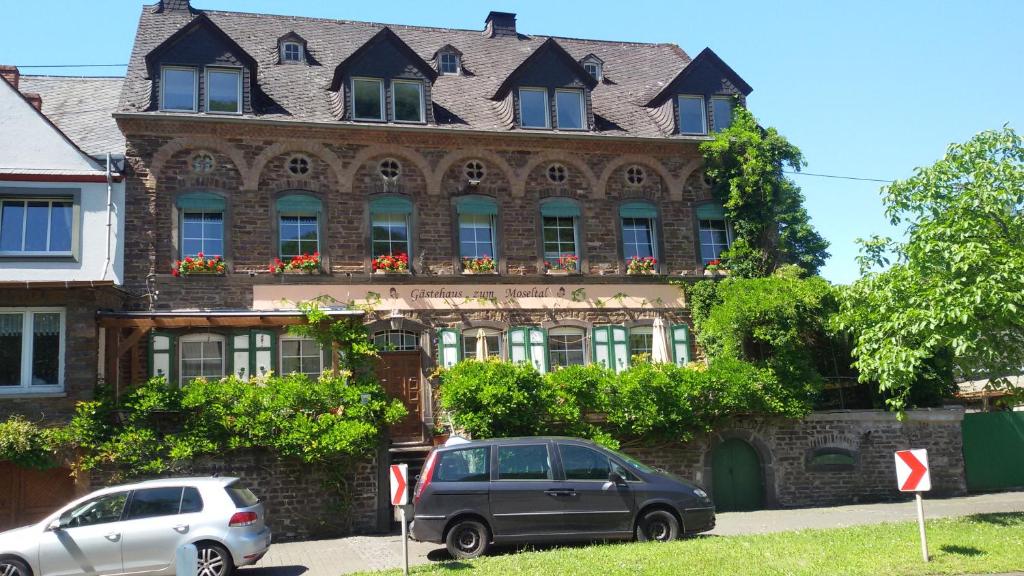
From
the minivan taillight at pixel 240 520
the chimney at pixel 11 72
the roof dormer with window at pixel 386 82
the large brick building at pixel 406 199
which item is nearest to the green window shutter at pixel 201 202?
the large brick building at pixel 406 199

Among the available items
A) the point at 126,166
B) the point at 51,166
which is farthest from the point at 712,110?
the point at 51,166

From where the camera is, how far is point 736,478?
62.1ft

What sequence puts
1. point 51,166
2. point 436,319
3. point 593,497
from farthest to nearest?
point 436,319 → point 51,166 → point 593,497

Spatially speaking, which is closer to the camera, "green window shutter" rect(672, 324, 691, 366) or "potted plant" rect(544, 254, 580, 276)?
"potted plant" rect(544, 254, 580, 276)

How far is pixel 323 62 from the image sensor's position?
882 inches

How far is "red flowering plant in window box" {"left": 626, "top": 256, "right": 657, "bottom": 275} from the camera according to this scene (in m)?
20.8

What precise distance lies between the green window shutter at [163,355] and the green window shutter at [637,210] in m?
10.5

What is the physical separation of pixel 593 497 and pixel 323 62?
46.9ft

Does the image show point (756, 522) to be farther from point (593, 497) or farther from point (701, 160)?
point (701, 160)

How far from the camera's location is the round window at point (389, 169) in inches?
787

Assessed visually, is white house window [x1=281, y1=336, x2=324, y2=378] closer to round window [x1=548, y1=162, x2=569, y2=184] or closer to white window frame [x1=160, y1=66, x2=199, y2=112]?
white window frame [x1=160, y1=66, x2=199, y2=112]

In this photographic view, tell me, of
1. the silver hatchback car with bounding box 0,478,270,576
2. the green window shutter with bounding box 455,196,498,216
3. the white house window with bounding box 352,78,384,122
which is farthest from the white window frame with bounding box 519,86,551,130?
the silver hatchback car with bounding box 0,478,270,576

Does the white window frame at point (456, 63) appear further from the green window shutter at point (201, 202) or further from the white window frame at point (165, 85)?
the green window shutter at point (201, 202)

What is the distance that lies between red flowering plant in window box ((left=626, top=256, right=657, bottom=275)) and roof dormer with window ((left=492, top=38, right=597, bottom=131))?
3.44 m
